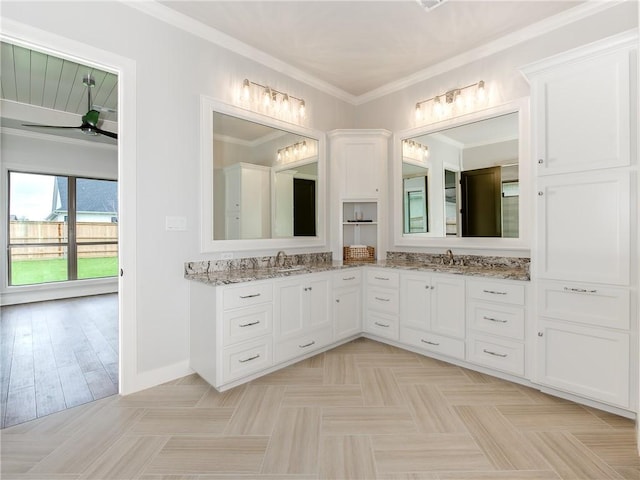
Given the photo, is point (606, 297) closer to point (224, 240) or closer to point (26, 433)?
point (224, 240)

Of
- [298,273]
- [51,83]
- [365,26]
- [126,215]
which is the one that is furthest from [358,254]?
[51,83]

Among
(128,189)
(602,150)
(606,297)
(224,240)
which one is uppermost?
(602,150)

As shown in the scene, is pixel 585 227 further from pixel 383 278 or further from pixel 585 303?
pixel 383 278

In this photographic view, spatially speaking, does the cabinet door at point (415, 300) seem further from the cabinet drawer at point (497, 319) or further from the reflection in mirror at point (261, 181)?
the reflection in mirror at point (261, 181)

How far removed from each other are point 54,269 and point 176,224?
189 inches

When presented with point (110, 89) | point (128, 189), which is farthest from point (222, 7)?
point (110, 89)

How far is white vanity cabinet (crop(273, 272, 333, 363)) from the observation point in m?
2.68

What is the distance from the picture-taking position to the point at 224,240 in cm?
286

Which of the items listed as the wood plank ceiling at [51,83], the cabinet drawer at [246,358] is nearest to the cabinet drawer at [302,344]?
the cabinet drawer at [246,358]

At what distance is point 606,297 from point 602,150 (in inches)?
36.3

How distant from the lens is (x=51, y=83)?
373cm

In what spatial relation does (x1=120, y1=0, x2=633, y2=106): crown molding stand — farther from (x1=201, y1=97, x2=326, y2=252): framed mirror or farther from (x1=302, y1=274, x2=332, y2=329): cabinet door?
(x1=302, y1=274, x2=332, y2=329): cabinet door

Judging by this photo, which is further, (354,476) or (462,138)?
(462,138)

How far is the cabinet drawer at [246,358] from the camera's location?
2.34m
